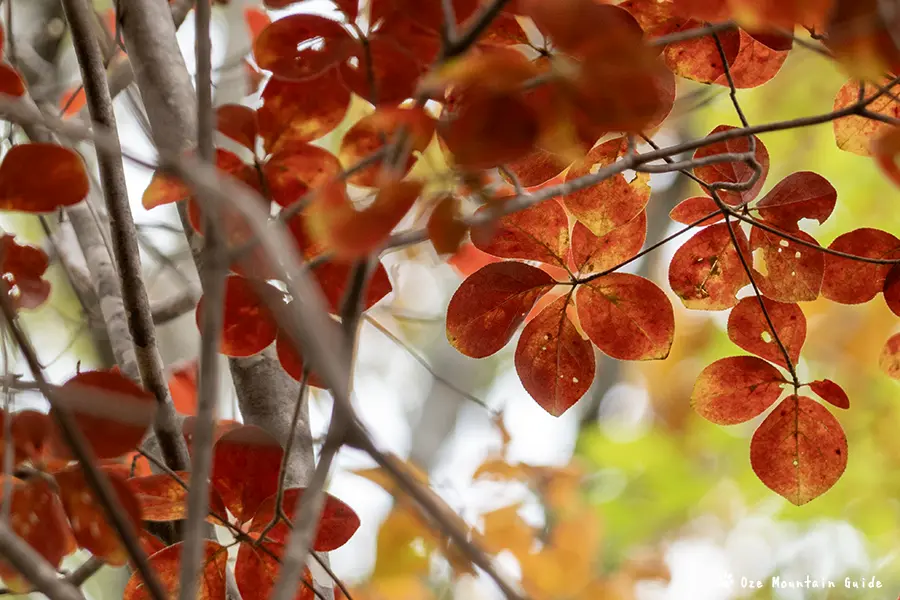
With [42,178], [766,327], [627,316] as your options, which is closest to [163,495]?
[42,178]

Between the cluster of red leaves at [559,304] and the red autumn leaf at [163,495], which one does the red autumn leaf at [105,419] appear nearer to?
the red autumn leaf at [163,495]

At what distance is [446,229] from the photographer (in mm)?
332

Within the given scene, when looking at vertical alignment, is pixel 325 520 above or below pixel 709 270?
below

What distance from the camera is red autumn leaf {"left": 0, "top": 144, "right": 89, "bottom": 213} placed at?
1.34 ft

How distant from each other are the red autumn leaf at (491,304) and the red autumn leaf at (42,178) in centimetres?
23

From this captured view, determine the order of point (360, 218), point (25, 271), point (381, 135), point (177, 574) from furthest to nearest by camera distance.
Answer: point (25, 271) < point (177, 574) < point (381, 135) < point (360, 218)

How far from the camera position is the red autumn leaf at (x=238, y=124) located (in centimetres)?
45

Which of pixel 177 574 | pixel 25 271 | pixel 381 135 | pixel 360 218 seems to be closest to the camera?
pixel 360 218

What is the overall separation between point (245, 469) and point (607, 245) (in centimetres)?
28

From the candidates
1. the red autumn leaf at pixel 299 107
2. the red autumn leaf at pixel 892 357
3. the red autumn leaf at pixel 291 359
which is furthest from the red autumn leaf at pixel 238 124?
the red autumn leaf at pixel 892 357

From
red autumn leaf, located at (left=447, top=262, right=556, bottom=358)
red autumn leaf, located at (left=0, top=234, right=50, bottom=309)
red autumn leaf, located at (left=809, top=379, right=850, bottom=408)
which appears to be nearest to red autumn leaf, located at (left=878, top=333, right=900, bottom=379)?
red autumn leaf, located at (left=809, top=379, right=850, bottom=408)

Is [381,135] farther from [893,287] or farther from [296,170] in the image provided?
[893,287]

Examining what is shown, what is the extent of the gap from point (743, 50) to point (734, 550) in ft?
8.76

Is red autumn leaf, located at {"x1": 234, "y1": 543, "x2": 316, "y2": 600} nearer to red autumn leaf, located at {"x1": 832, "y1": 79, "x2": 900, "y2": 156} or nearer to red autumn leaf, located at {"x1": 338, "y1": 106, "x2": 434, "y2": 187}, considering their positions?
red autumn leaf, located at {"x1": 338, "y1": 106, "x2": 434, "y2": 187}
